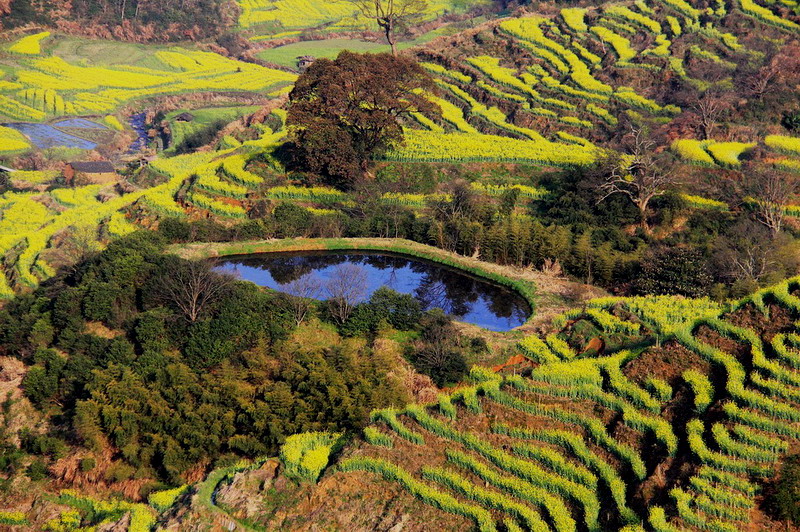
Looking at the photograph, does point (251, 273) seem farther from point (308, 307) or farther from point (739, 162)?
point (739, 162)

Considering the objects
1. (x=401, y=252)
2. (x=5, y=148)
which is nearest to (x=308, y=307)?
(x=401, y=252)

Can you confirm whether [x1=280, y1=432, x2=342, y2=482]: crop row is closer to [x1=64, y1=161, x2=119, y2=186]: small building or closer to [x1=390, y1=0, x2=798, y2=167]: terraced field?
[x1=390, y1=0, x2=798, y2=167]: terraced field

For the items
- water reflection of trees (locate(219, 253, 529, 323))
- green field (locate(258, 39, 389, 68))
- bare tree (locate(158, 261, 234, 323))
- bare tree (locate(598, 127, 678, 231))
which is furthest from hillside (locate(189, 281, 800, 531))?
green field (locate(258, 39, 389, 68))

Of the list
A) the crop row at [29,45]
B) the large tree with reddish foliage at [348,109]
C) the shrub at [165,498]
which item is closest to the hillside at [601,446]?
the shrub at [165,498]

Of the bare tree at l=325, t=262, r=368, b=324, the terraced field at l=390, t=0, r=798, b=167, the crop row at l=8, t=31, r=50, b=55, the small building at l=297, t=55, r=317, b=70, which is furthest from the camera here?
the small building at l=297, t=55, r=317, b=70

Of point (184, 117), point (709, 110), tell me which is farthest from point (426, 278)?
point (184, 117)

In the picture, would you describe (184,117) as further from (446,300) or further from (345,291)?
(446,300)
